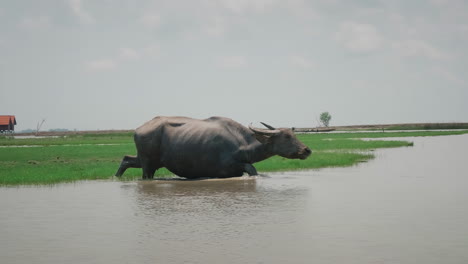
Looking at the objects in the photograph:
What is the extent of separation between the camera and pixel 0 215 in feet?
33.4

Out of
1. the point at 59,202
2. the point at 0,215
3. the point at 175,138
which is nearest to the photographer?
the point at 0,215

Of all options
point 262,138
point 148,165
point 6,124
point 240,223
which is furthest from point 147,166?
point 6,124

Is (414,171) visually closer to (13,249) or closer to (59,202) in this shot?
(59,202)

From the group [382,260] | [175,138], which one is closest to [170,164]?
[175,138]

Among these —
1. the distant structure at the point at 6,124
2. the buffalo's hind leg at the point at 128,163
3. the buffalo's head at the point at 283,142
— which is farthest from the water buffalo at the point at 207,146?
the distant structure at the point at 6,124

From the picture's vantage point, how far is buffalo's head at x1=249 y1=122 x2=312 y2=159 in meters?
17.1

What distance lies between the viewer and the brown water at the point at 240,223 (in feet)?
22.4

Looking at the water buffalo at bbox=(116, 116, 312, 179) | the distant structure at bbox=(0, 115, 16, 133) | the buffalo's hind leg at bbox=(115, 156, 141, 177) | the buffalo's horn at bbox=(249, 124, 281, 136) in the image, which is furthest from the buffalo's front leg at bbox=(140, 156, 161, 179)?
the distant structure at bbox=(0, 115, 16, 133)

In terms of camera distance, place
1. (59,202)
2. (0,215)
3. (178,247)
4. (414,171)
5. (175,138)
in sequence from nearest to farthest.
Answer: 1. (178,247)
2. (0,215)
3. (59,202)
4. (175,138)
5. (414,171)

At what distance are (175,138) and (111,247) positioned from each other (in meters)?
9.64

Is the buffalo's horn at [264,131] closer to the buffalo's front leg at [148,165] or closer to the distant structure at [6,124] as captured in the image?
the buffalo's front leg at [148,165]

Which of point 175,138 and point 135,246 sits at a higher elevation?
point 175,138

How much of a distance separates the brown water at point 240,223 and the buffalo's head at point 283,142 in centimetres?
212

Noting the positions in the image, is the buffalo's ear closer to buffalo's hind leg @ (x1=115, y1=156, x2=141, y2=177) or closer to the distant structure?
buffalo's hind leg @ (x1=115, y1=156, x2=141, y2=177)
